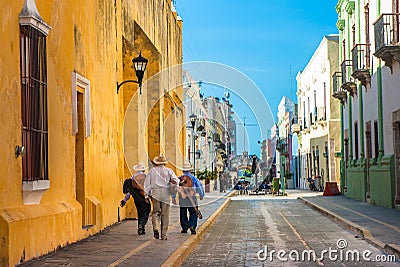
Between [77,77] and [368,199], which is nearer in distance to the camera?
[77,77]

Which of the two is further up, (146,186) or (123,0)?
(123,0)

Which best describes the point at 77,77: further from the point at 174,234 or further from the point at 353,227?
the point at 353,227

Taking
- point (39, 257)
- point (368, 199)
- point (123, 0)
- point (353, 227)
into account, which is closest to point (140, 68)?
point (123, 0)

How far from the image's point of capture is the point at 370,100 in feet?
95.9

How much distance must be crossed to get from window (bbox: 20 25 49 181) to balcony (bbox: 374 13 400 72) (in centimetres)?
1334

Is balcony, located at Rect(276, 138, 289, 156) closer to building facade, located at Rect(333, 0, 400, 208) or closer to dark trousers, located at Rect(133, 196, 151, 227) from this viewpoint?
building facade, located at Rect(333, 0, 400, 208)

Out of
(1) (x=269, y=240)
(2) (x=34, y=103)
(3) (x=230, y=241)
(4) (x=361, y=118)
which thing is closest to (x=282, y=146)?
(4) (x=361, y=118)

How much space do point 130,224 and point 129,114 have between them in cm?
362

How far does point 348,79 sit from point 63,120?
73.4ft

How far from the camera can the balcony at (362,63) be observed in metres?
28.8

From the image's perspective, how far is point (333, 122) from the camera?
46.6 m

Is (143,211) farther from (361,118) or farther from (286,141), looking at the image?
(286,141)

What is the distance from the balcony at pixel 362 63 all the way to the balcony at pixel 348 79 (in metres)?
2.17

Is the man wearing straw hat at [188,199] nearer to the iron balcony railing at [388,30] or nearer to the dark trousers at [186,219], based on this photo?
the dark trousers at [186,219]
